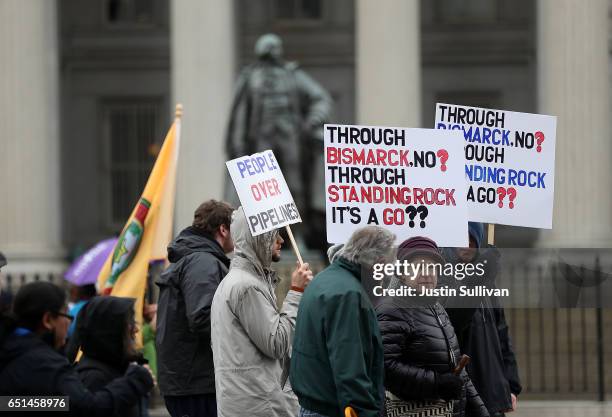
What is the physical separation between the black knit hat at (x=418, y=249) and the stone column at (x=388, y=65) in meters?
18.5

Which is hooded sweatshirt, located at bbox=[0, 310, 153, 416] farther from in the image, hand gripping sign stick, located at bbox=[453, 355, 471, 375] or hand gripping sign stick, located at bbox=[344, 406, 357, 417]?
hand gripping sign stick, located at bbox=[453, 355, 471, 375]

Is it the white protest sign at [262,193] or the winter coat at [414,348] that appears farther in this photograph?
the white protest sign at [262,193]

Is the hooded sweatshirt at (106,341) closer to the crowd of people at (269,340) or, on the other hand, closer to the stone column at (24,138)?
the crowd of people at (269,340)

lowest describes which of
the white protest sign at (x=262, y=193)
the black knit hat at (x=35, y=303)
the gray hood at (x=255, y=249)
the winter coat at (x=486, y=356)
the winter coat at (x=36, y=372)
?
the winter coat at (x=486, y=356)

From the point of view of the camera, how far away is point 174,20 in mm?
27031

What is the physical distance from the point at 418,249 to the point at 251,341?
94 centimetres

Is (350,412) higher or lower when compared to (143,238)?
lower

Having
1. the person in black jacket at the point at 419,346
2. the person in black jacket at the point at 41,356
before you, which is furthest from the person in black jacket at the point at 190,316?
the person in black jacket at the point at 419,346

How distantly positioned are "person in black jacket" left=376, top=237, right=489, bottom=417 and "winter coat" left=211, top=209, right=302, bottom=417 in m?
0.51

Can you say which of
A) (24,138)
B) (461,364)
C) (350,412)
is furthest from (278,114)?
(350,412)

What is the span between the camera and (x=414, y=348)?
7383 millimetres

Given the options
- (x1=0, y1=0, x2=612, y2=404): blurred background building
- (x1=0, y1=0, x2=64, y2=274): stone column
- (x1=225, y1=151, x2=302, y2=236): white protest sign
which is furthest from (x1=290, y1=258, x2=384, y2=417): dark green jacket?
(x1=0, y1=0, x2=64, y2=274): stone column

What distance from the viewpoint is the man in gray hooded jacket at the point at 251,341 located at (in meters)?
7.48

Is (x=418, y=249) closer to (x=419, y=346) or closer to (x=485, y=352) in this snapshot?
(x=419, y=346)
